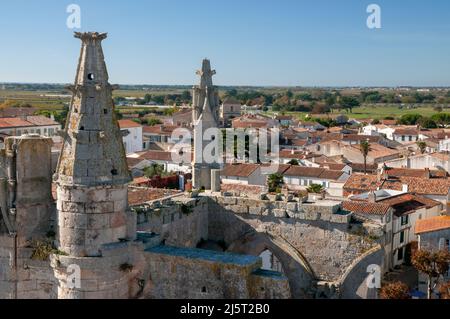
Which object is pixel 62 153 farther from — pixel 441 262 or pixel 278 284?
pixel 441 262

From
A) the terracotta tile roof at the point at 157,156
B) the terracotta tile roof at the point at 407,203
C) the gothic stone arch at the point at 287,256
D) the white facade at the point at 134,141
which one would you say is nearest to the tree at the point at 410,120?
the white facade at the point at 134,141

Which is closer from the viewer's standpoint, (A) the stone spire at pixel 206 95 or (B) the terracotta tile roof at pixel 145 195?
(A) the stone spire at pixel 206 95

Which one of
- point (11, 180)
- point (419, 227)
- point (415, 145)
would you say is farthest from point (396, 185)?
point (415, 145)

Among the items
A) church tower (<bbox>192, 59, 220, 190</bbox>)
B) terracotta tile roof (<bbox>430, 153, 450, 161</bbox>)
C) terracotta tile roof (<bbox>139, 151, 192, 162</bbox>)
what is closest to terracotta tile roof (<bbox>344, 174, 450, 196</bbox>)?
terracotta tile roof (<bbox>430, 153, 450, 161</bbox>)

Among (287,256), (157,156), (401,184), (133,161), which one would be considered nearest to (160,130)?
(157,156)

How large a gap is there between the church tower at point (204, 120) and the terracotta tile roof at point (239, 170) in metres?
31.0

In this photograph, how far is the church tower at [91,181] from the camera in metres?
14.2

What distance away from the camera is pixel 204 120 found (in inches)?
939

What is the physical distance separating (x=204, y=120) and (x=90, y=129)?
9.96 m

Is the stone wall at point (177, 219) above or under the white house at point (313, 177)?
above

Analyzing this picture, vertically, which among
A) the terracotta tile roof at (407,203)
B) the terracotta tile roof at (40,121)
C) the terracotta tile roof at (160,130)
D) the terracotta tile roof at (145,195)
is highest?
the terracotta tile roof at (40,121)

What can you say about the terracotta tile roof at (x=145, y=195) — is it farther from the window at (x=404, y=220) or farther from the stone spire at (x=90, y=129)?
the stone spire at (x=90, y=129)

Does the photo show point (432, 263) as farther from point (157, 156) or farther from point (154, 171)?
point (157, 156)
